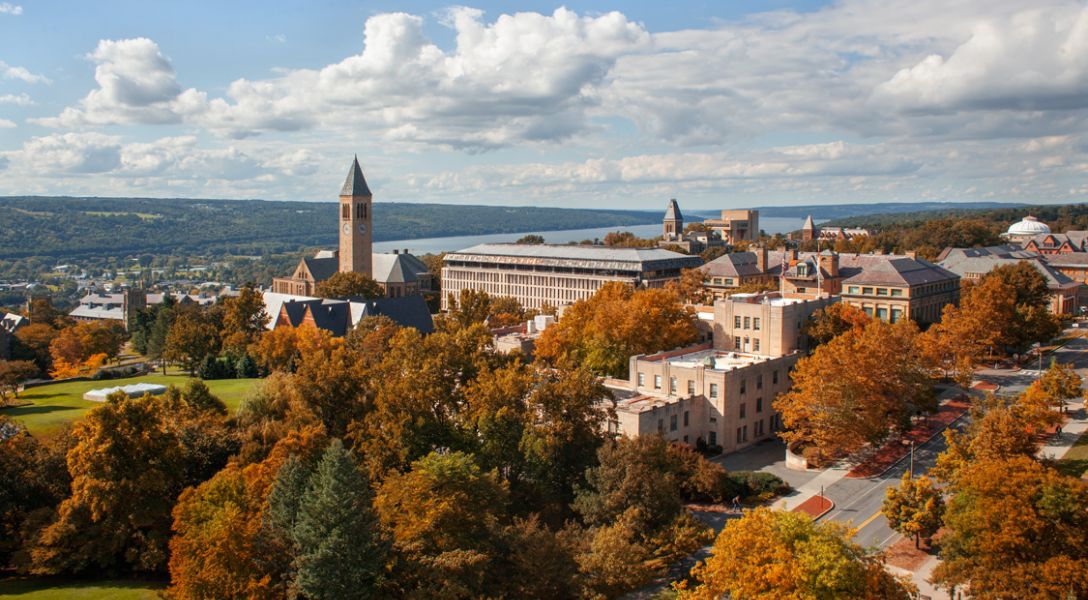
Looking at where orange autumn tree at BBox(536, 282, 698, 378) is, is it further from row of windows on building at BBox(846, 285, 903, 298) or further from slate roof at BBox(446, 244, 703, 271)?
slate roof at BBox(446, 244, 703, 271)

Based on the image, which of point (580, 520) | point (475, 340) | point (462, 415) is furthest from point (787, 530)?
A: point (475, 340)

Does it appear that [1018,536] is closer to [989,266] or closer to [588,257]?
[989,266]

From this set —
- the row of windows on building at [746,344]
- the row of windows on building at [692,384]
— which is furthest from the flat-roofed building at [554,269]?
the row of windows on building at [692,384]

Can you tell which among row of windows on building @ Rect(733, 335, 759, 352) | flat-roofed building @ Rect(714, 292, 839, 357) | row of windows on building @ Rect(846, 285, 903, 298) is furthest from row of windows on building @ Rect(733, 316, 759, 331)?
row of windows on building @ Rect(846, 285, 903, 298)

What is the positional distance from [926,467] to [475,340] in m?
30.1

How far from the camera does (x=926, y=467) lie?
52875mm

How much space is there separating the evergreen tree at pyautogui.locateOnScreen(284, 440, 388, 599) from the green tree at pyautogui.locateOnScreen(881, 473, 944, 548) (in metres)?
25.0

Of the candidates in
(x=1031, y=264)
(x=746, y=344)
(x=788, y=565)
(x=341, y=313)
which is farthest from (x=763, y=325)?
(x=1031, y=264)

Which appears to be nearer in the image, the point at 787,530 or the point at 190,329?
the point at 787,530

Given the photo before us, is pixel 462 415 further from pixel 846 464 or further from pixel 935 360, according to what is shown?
pixel 935 360

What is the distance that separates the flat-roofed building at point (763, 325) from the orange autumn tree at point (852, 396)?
910 centimetres

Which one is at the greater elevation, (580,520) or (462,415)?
(462,415)

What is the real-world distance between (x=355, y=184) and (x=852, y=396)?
97.5 meters

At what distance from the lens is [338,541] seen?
1351 inches
